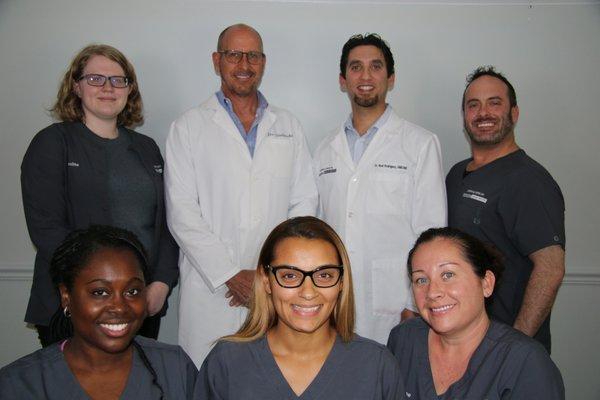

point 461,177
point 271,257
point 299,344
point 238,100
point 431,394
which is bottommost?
point 431,394

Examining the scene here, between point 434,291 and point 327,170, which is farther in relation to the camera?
point 327,170

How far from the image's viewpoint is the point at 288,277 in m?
1.52

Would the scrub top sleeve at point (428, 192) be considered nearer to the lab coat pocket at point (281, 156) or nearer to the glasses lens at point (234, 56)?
the lab coat pocket at point (281, 156)

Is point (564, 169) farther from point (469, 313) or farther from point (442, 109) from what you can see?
point (469, 313)

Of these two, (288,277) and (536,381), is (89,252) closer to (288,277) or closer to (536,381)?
(288,277)

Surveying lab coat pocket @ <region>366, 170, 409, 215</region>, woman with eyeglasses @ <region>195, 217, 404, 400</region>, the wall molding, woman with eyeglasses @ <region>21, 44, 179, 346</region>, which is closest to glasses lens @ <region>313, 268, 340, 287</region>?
woman with eyeglasses @ <region>195, 217, 404, 400</region>

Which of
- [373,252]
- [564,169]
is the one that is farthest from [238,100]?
[564,169]

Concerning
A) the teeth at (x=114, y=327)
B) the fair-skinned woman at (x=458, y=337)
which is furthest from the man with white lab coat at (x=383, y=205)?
the teeth at (x=114, y=327)

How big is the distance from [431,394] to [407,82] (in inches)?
72.8

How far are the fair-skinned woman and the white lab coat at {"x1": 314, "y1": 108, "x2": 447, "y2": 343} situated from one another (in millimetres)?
675

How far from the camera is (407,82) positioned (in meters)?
3.04

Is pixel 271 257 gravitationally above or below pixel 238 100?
below

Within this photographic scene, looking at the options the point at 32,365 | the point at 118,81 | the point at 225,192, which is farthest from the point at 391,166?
the point at 32,365

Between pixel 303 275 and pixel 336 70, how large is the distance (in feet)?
5.77
